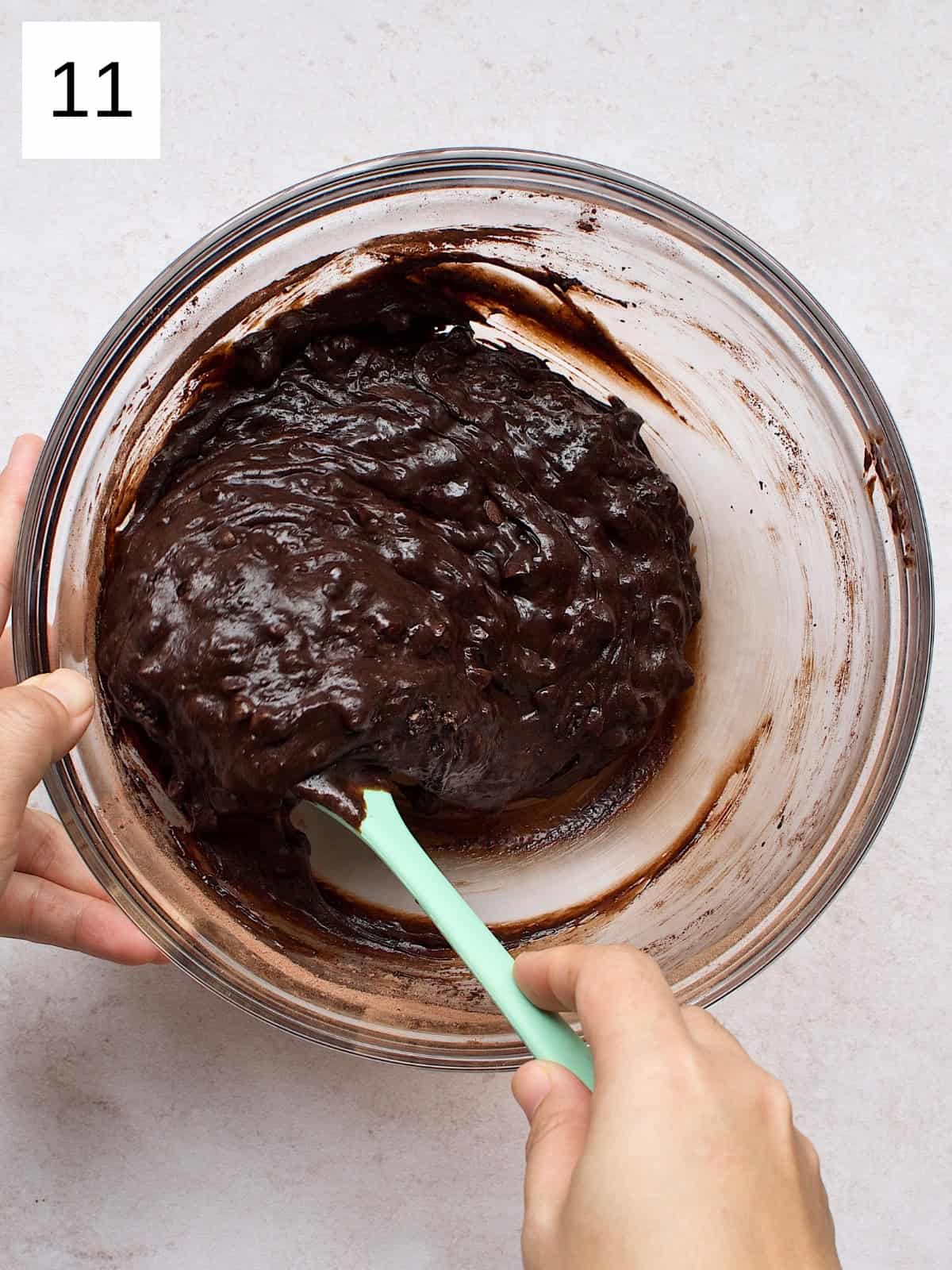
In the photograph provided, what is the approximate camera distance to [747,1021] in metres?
1.72

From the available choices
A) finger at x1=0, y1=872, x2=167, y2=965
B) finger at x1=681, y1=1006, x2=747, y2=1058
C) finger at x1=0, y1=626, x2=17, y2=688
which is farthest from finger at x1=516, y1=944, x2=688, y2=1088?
finger at x1=0, y1=626, x2=17, y2=688

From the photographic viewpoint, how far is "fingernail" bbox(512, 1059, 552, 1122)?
3.57 feet

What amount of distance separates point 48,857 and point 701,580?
1.16 meters

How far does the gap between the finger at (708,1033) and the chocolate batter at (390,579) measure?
43 centimetres

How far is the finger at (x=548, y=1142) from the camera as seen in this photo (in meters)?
0.99

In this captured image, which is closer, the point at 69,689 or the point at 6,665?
the point at 69,689

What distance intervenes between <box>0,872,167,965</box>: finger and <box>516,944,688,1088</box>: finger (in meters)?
0.76

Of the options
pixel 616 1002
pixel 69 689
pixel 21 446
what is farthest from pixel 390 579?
pixel 21 446

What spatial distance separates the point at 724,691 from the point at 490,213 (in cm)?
81

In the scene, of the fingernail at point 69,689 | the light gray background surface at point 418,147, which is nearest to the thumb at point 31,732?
the fingernail at point 69,689

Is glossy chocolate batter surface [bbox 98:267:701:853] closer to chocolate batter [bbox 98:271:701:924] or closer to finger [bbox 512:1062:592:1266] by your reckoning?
chocolate batter [bbox 98:271:701:924]

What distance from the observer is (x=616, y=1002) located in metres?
1.03

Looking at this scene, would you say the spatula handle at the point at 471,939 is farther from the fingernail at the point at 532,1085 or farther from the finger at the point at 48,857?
the finger at the point at 48,857

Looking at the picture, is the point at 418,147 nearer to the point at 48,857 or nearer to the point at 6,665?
the point at 6,665
